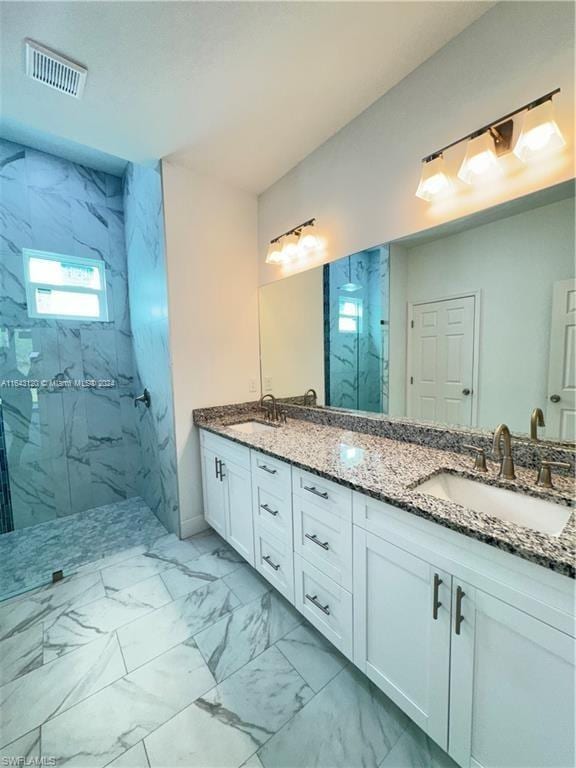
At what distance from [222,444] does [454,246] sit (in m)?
1.68

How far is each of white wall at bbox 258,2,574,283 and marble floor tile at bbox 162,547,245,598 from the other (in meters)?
2.10

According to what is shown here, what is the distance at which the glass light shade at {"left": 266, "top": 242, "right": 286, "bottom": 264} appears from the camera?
7.29 ft

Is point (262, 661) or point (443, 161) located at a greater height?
point (443, 161)

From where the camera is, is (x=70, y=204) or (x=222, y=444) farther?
(x=70, y=204)

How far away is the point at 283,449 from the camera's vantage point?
153 centimetres

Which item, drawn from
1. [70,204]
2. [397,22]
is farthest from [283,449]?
[70,204]

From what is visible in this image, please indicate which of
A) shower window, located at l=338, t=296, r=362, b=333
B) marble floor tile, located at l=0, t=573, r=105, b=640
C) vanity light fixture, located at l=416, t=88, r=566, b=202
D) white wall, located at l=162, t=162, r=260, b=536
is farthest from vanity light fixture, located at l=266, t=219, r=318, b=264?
marble floor tile, located at l=0, t=573, r=105, b=640

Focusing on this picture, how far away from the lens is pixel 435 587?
89cm

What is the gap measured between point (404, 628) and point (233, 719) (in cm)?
74

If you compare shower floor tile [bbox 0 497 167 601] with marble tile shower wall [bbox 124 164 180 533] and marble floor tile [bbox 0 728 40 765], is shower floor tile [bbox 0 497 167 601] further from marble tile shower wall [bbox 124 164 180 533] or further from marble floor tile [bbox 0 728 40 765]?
marble floor tile [bbox 0 728 40 765]

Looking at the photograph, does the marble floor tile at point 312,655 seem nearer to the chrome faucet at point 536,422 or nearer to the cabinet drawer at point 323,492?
the cabinet drawer at point 323,492

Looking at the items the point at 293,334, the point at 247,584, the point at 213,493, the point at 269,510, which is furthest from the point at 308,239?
the point at 247,584

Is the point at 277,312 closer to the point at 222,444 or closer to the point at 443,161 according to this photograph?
the point at 222,444

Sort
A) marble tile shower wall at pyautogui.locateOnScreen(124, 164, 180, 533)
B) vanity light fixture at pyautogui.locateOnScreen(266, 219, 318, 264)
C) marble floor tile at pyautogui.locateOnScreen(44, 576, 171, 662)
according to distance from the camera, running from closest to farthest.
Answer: marble floor tile at pyautogui.locateOnScreen(44, 576, 171, 662) → vanity light fixture at pyautogui.locateOnScreen(266, 219, 318, 264) → marble tile shower wall at pyautogui.locateOnScreen(124, 164, 180, 533)
